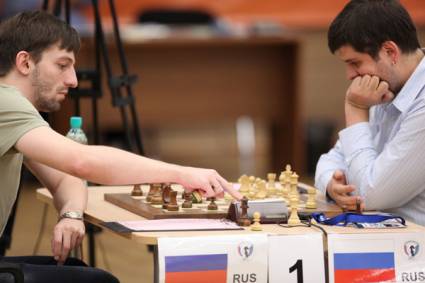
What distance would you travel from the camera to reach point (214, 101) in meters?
7.63

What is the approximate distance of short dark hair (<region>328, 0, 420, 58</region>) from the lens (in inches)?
118

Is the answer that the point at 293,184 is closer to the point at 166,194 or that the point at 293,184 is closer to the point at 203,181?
the point at 166,194

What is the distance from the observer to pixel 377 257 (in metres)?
2.60

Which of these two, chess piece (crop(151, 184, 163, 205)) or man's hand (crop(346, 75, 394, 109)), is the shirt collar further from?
chess piece (crop(151, 184, 163, 205))

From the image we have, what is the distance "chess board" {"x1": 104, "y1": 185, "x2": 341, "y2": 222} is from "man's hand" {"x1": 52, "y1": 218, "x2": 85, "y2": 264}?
183mm

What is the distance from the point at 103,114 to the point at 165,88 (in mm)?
538

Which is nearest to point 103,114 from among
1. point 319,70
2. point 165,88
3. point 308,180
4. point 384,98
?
point 165,88

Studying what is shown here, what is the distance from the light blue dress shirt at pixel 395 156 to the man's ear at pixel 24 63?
1026mm

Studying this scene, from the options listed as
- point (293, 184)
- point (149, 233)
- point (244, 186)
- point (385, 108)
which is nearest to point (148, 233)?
point (149, 233)

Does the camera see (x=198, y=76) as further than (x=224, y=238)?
Yes

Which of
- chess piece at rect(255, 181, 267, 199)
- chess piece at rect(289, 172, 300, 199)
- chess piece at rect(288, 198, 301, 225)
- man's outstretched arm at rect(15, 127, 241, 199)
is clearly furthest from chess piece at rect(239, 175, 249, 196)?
man's outstretched arm at rect(15, 127, 241, 199)

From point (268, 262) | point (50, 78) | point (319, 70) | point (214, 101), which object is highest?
point (319, 70)

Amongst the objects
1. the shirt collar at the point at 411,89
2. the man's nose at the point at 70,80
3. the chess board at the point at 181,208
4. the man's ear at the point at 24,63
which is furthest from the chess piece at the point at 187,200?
the shirt collar at the point at 411,89

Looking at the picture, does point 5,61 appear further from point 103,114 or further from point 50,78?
point 103,114
